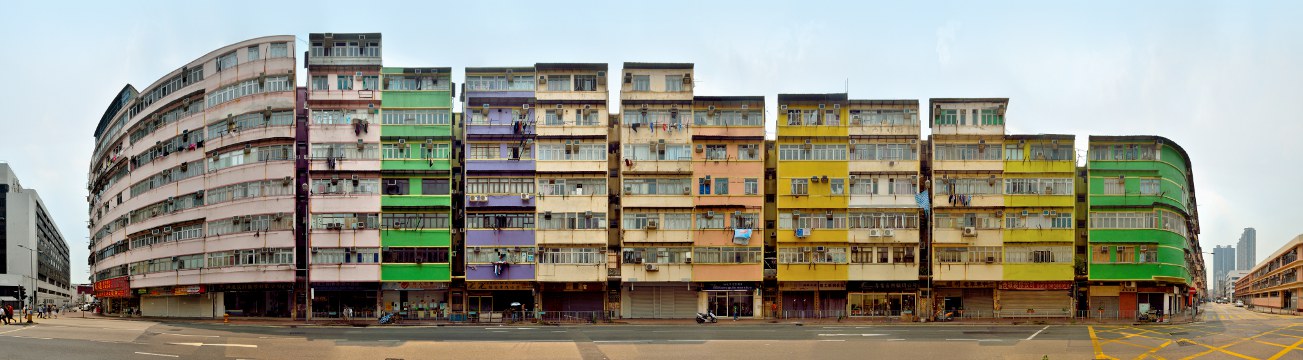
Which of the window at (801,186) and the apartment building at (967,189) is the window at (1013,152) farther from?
the window at (801,186)

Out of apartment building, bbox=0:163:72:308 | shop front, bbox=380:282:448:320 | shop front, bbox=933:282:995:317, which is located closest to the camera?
shop front, bbox=380:282:448:320

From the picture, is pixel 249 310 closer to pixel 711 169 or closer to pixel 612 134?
pixel 612 134

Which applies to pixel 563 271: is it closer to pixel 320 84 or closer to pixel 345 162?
pixel 345 162

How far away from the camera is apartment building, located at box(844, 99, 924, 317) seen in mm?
75250

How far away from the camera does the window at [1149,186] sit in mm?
76062

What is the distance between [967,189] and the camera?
7575 centimetres

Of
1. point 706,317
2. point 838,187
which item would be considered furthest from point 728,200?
point 706,317

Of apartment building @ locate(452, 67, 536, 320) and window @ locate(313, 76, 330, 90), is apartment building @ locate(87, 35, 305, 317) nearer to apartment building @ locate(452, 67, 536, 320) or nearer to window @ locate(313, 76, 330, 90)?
window @ locate(313, 76, 330, 90)

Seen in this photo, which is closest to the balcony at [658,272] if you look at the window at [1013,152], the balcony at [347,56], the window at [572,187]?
the window at [572,187]

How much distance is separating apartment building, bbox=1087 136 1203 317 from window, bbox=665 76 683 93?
3156 centimetres

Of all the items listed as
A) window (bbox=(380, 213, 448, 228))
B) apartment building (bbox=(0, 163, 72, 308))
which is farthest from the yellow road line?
apartment building (bbox=(0, 163, 72, 308))

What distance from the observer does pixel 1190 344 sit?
167 ft

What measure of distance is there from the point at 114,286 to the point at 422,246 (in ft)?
129

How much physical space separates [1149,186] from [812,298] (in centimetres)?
2693
